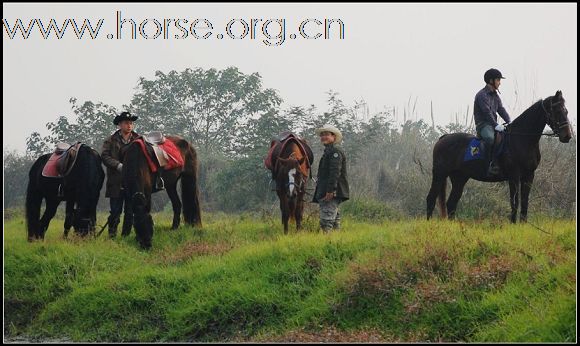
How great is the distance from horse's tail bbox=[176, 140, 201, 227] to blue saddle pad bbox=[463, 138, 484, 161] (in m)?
5.41

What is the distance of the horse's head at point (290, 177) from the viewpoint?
11180 millimetres

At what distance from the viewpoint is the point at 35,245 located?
11000 mm

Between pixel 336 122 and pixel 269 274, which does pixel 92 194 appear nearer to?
pixel 269 274

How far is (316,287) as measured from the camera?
835cm

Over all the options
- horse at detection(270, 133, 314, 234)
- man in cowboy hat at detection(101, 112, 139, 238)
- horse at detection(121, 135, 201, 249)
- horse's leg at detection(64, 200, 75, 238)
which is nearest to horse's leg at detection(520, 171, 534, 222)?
horse at detection(270, 133, 314, 234)

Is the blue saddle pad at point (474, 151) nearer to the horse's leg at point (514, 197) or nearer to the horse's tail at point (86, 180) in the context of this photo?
the horse's leg at point (514, 197)

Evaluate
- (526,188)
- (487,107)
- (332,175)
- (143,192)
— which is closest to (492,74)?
(487,107)

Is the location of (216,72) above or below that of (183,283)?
above

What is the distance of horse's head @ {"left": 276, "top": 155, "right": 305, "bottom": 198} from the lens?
1118 cm

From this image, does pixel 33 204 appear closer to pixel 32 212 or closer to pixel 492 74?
pixel 32 212

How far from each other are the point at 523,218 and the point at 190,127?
20895mm

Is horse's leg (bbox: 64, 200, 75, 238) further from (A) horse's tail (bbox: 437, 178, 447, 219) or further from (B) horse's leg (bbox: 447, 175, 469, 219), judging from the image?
(B) horse's leg (bbox: 447, 175, 469, 219)

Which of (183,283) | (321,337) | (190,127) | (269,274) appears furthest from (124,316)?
(190,127)

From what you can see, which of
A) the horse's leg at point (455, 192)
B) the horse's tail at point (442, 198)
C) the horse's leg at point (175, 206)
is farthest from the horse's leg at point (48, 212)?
the horse's leg at point (455, 192)
